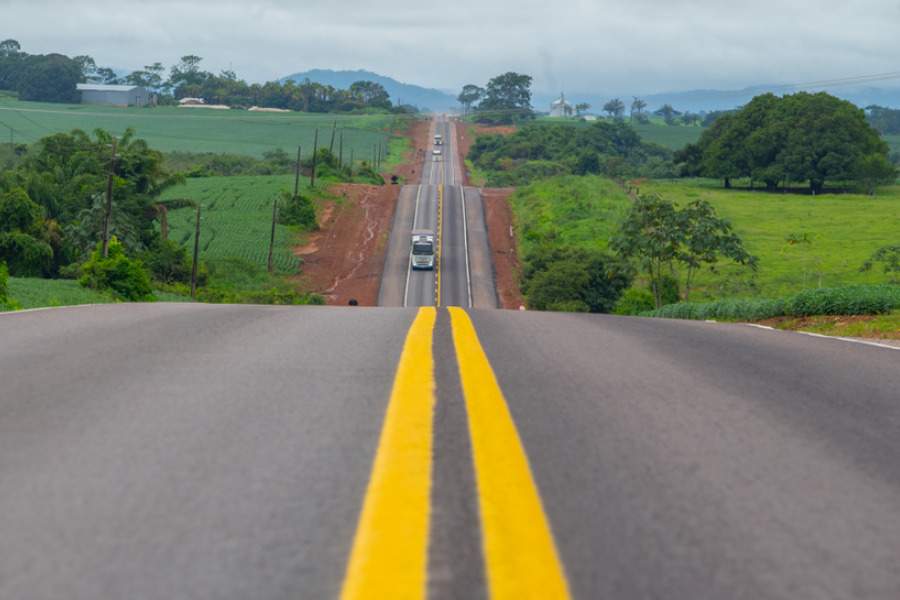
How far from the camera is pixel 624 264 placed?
2445cm

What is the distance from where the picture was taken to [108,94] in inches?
6186

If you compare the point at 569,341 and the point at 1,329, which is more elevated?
the point at 569,341

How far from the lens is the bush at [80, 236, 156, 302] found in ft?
62.1

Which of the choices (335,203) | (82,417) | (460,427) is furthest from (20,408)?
(335,203)

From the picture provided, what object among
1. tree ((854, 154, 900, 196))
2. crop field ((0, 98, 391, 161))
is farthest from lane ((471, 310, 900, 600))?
crop field ((0, 98, 391, 161))

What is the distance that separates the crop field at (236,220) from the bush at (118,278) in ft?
82.5

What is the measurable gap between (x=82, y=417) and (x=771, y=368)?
12.7ft

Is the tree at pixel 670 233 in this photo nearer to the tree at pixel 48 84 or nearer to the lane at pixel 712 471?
the lane at pixel 712 471

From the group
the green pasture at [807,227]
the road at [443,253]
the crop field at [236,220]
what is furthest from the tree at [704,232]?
the crop field at [236,220]

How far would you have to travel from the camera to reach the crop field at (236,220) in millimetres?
47594

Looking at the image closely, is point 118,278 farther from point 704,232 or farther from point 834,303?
point 704,232

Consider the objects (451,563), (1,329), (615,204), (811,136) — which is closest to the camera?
(451,563)

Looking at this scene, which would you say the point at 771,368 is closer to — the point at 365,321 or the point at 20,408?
the point at 365,321

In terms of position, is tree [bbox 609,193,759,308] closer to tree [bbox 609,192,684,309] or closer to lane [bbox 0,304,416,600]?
tree [bbox 609,192,684,309]
